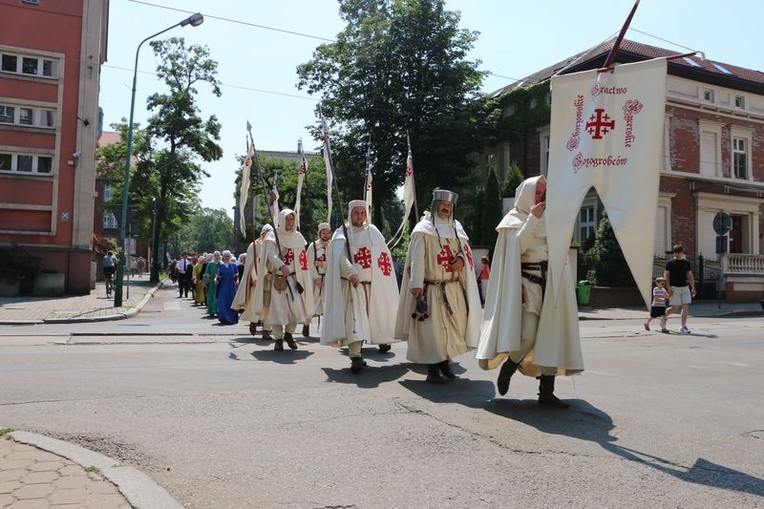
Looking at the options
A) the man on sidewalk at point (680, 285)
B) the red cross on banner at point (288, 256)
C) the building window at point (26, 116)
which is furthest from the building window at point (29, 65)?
the man on sidewalk at point (680, 285)

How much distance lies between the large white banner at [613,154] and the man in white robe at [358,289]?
325 centimetres

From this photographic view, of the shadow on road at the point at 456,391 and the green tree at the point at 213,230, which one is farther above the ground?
the green tree at the point at 213,230

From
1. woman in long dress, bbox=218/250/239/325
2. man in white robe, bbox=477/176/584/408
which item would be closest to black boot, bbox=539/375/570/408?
man in white robe, bbox=477/176/584/408

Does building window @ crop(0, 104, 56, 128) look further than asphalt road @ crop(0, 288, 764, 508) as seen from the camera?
Yes

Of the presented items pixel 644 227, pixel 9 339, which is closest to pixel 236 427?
pixel 644 227

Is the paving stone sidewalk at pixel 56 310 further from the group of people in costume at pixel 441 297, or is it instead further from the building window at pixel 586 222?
the building window at pixel 586 222

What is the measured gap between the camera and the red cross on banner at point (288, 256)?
35.8 feet

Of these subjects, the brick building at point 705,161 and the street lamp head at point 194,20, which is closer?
the street lamp head at point 194,20

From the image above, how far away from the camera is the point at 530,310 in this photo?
6.00 m

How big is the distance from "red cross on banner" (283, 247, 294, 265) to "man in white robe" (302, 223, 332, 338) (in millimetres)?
1538

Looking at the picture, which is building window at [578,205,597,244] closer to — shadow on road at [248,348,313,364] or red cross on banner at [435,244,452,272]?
shadow on road at [248,348,313,364]

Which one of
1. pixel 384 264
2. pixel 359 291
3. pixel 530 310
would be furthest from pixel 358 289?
pixel 530 310

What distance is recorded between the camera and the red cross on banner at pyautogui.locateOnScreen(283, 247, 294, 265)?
10.9 metres

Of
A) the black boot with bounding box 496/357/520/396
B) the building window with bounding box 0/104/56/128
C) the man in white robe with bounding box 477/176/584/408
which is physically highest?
the building window with bounding box 0/104/56/128
